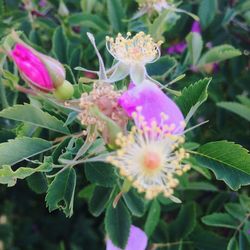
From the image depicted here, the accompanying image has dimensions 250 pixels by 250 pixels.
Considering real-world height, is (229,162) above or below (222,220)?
above

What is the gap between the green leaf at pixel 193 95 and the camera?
→ 1075 millimetres

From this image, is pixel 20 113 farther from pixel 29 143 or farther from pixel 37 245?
pixel 37 245

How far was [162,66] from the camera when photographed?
4.70 ft

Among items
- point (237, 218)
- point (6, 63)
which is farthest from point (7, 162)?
point (237, 218)

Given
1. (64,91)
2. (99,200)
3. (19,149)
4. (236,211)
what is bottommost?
(236,211)

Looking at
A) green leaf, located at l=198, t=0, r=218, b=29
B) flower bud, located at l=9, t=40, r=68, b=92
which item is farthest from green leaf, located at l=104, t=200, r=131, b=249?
green leaf, located at l=198, t=0, r=218, b=29

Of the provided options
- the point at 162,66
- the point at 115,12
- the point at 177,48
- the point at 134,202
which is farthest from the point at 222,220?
the point at 177,48

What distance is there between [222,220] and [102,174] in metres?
0.42

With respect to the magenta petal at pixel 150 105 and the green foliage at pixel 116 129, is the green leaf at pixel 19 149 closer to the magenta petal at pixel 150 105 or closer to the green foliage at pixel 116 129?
the green foliage at pixel 116 129

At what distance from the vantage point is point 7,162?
1.07m

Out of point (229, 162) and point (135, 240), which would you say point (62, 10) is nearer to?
point (135, 240)

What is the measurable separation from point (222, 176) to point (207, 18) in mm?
803

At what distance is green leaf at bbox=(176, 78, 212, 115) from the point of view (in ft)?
3.53

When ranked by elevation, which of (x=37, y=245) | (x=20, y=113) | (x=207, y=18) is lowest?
(x=37, y=245)
